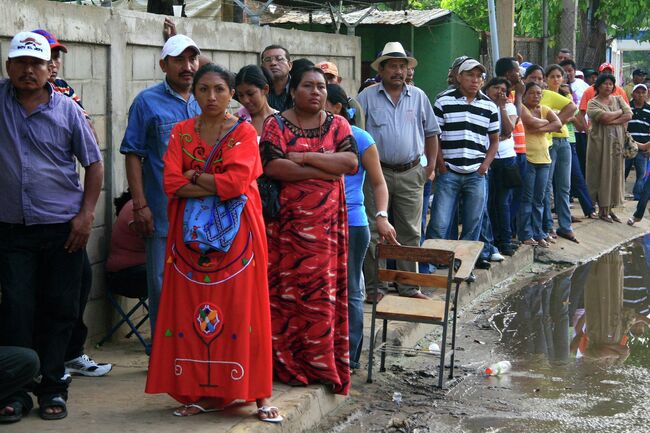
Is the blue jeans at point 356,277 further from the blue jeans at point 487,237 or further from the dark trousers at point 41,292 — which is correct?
the blue jeans at point 487,237

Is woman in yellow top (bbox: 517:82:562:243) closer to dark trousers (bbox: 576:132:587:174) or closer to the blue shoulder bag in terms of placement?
dark trousers (bbox: 576:132:587:174)

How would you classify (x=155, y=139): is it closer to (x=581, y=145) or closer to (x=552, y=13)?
(x=581, y=145)

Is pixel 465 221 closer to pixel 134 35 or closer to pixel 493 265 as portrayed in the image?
pixel 493 265

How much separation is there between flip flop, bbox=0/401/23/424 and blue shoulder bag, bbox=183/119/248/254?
1.20m

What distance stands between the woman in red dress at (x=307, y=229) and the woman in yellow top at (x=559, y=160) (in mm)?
6632

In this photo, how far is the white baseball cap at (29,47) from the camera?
5.38 meters

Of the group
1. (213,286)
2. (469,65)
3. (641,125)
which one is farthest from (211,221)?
(641,125)

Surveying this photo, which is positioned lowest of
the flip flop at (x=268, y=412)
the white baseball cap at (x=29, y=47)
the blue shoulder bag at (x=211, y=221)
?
the flip flop at (x=268, y=412)

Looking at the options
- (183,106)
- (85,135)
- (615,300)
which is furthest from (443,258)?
(615,300)

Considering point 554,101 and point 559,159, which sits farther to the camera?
point 559,159

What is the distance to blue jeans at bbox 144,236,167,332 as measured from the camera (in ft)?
21.0

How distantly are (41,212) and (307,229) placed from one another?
61.0 inches

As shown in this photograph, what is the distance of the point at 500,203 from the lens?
11328 mm

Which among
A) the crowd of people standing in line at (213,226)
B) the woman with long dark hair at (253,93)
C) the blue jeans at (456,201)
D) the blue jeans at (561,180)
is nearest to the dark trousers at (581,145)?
the blue jeans at (561,180)
